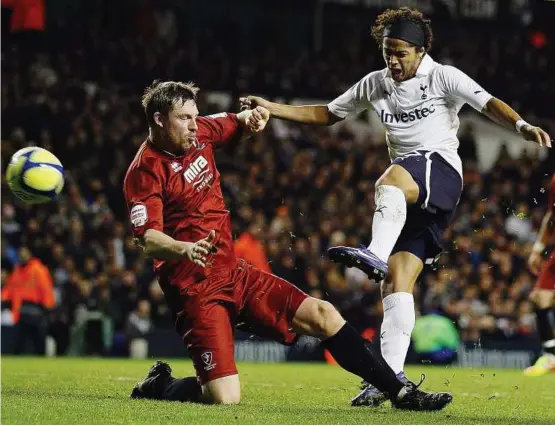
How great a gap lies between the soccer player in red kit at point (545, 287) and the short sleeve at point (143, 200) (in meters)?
5.08

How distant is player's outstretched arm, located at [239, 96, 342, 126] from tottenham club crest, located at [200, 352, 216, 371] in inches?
70.0

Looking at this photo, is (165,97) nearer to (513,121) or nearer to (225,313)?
(225,313)

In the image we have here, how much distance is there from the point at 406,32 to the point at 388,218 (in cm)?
130

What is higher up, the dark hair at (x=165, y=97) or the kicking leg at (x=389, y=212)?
the dark hair at (x=165, y=97)

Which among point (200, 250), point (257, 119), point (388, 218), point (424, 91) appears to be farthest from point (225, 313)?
point (424, 91)

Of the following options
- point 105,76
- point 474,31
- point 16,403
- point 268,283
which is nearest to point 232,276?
point 268,283

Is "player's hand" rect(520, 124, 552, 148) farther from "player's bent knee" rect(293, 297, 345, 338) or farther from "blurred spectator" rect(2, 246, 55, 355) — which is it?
"blurred spectator" rect(2, 246, 55, 355)

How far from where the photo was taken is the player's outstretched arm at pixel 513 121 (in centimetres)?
711

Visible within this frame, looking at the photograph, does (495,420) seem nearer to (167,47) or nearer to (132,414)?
(132,414)

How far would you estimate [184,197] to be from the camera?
24.5 feet

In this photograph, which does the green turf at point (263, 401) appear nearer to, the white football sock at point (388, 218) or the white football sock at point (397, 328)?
the white football sock at point (397, 328)

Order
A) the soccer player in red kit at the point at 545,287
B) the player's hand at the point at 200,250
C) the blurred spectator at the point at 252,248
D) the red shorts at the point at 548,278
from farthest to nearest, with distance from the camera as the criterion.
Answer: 1. the blurred spectator at the point at 252,248
2. the red shorts at the point at 548,278
3. the soccer player in red kit at the point at 545,287
4. the player's hand at the point at 200,250

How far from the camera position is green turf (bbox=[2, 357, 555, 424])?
6.58 m

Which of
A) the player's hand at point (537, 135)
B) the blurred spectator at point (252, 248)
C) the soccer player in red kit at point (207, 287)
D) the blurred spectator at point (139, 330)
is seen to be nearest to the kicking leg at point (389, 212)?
the soccer player in red kit at point (207, 287)
